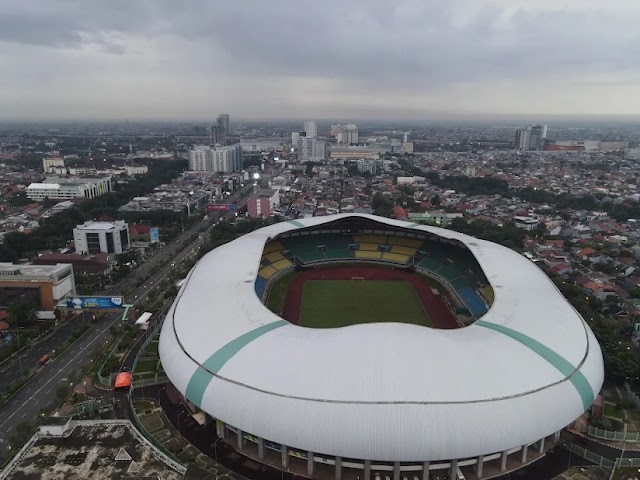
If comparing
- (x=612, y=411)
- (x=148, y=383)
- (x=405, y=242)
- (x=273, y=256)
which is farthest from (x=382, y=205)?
(x=148, y=383)

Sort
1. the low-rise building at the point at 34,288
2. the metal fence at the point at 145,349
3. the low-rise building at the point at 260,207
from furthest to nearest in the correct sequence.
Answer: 1. the low-rise building at the point at 260,207
2. the low-rise building at the point at 34,288
3. the metal fence at the point at 145,349

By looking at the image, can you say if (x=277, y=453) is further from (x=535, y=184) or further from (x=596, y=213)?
(x=535, y=184)

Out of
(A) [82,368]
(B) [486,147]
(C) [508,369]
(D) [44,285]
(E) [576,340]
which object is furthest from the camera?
(B) [486,147]

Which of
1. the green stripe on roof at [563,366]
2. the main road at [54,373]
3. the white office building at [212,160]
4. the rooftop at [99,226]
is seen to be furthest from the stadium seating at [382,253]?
the white office building at [212,160]

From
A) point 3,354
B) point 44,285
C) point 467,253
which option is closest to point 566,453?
point 467,253

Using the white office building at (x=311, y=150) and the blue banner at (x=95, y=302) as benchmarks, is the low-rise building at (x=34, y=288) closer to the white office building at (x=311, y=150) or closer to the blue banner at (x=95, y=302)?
the blue banner at (x=95, y=302)

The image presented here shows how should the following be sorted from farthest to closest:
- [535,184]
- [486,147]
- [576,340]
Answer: [486,147] → [535,184] → [576,340]

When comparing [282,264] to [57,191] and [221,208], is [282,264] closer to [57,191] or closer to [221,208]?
[221,208]
